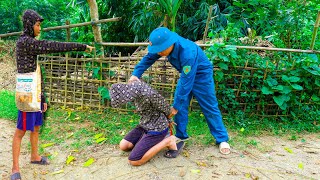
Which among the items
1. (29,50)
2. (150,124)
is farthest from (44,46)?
(150,124)

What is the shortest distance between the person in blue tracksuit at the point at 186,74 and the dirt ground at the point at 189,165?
22 cm

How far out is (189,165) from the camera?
133 inches

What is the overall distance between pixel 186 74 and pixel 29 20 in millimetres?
1498

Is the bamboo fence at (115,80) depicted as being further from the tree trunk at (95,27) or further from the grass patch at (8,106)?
the grass patch at (8,106)

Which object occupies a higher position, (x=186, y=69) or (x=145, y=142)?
(x=186, y=69)

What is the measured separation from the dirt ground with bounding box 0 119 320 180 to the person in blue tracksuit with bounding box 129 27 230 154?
22 centimetres

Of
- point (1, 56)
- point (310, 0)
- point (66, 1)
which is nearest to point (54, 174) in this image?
point (310, 0)

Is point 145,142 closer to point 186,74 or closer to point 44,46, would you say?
point 186,74

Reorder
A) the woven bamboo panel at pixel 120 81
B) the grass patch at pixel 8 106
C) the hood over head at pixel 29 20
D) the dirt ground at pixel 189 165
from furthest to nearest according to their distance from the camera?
the grass patch at pixel 8 106
the woven bamboo panel at pixel 120 81
the dirt ground at pixel 189 165
the hood over head at pixel 29 20

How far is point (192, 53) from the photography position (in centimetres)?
316

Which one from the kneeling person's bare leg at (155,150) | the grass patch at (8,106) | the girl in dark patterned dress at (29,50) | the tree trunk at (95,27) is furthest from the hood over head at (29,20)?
the grass patch at (8,106)

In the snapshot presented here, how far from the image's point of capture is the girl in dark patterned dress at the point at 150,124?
10.2 feet

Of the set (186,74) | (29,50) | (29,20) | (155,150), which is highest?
(29,20)

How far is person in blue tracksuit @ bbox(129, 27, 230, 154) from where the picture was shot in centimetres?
308
